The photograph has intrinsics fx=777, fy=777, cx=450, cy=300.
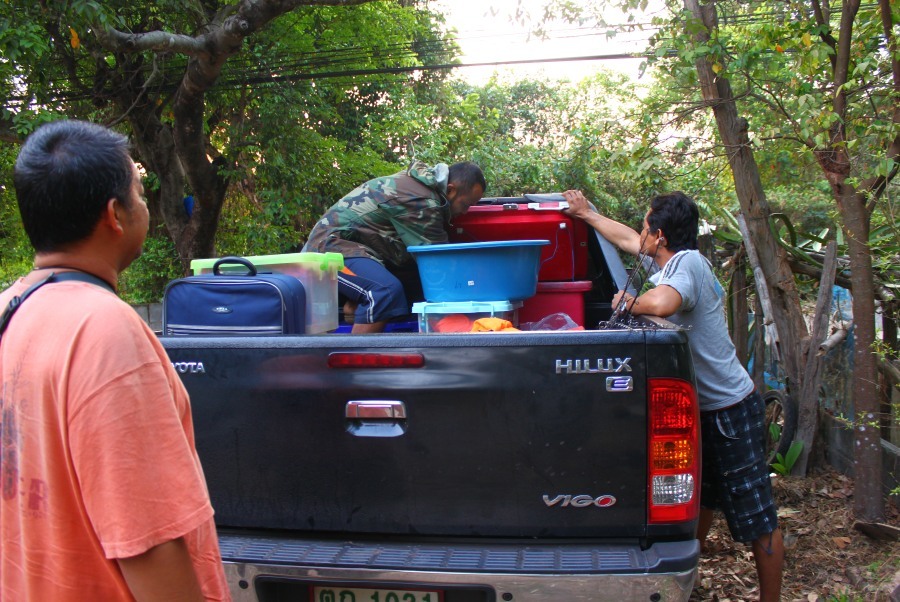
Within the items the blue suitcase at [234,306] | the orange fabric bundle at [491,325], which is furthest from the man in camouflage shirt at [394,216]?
the blue suitcase at [234,306]

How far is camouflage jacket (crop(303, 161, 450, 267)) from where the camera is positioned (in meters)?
4.14

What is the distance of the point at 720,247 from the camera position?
22.6 ft

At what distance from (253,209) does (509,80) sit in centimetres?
848

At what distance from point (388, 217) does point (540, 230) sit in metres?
0.95

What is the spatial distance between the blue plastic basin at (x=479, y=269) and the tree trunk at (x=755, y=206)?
2.35m

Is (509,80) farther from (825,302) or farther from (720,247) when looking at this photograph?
(825,302)

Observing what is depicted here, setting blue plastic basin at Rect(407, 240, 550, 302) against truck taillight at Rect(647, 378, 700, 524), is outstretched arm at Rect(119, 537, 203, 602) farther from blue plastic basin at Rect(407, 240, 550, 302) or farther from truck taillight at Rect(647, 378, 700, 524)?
blue plastic basin at Rect(407, 240, 550, 302)

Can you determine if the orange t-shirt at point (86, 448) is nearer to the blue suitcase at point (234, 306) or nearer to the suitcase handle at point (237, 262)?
the blue suitcase at point (234, 306)

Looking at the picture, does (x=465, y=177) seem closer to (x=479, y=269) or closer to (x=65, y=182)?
(x=479, y=269)

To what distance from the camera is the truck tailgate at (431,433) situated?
249 cm

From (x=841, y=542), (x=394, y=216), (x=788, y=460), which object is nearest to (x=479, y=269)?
(x=394, y=216)

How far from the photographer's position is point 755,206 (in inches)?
211

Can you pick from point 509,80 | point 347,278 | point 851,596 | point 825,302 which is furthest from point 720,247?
point 509,80

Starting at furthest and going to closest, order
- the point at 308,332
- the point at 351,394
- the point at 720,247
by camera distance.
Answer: the point at 720,247, the point at 308,332, the point at 351,394
